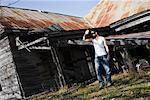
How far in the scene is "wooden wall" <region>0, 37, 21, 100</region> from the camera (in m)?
13.9

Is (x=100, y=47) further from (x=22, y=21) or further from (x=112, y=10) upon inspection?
(x=112, y=10)

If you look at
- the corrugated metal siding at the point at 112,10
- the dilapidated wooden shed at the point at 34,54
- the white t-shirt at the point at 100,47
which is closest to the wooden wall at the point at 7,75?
the dilapidated wooden shed at the point at 34,54

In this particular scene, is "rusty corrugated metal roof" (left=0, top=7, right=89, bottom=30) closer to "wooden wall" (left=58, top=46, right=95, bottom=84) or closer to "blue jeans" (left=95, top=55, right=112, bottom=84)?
"wooden wall" (left=58, top=46, right=95, bottom=84)

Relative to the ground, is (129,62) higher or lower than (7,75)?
lower

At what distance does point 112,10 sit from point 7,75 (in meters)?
8.59

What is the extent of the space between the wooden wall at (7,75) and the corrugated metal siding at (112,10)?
265 inches

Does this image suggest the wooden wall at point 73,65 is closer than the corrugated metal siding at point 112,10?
Yes

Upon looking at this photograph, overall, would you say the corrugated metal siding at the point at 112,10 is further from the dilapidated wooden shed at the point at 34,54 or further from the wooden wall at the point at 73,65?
the wooden wall at the point at 73,65

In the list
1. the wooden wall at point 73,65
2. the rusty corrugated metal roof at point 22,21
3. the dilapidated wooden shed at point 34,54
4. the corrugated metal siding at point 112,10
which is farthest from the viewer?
the corrugated metal siding at point 112,10

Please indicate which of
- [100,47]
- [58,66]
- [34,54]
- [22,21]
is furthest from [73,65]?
[100,47]

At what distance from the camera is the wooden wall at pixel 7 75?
13.9m

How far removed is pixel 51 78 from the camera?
1502cm

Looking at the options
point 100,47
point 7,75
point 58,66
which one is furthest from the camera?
point 7,75

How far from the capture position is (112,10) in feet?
62.8
